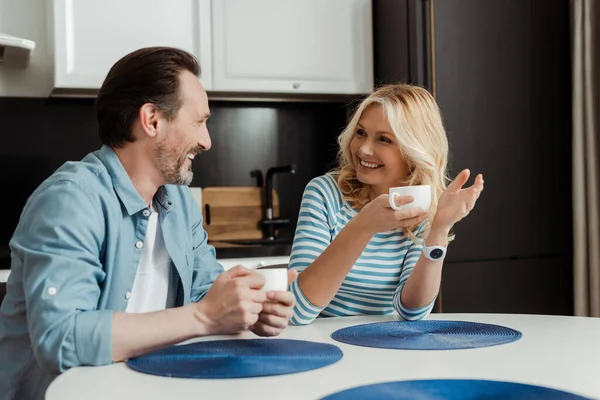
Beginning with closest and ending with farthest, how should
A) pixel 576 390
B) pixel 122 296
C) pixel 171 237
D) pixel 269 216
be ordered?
pixel 576 390 → pixel 122 296 → pixel 171 237 → pixel 269 216

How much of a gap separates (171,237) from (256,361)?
51 cm

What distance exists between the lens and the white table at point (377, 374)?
101 cm

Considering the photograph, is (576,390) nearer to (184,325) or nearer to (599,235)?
(184,325)

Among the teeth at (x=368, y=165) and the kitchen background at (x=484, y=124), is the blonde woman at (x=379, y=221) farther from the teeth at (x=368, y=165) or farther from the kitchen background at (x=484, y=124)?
the kitchen background at (x=484, y=124)

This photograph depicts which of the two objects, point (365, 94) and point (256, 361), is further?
point (365, 94)

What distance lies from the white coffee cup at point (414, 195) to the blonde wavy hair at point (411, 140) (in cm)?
36

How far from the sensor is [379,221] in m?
1.59

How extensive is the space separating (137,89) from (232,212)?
195 cm

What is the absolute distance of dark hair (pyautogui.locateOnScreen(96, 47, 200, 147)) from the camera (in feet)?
5.13

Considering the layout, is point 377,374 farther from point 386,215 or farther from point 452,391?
point 386,215

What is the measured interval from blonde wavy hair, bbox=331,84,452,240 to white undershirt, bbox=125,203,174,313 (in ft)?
1.83

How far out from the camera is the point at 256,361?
1175 millimetres

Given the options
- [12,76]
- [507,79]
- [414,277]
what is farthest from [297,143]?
[414,277]

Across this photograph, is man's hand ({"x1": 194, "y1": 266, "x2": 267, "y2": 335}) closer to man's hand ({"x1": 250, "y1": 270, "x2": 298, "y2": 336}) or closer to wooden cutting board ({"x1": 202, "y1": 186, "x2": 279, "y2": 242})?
man's hand ({"x1": 250, "y1": 270, "x2": 298, "y2": 336})
